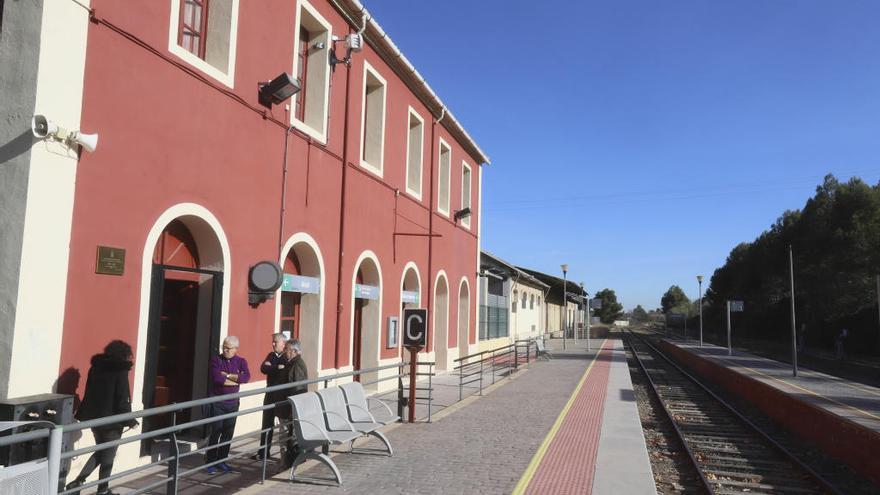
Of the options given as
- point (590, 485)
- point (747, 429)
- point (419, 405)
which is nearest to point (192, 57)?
point (590, 485)

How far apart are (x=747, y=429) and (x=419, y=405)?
6679 mm

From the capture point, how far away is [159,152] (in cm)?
684

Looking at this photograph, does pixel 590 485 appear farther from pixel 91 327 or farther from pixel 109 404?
pixel 91 327

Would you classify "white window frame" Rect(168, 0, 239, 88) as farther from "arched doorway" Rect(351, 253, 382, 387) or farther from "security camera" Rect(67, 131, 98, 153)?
"arched doorway" Rect(351, 253, 382, 387)

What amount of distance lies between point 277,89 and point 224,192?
180 centimetres

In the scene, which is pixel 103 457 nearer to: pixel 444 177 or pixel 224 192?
pixel 224 192

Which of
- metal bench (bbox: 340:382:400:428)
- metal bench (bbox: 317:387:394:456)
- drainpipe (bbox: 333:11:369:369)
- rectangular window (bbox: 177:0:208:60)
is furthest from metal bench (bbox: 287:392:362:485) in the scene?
rectangular window (bbox: 177:0:208:60)

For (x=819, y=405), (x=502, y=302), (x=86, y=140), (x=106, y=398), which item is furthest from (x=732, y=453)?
(x=502, y=302)

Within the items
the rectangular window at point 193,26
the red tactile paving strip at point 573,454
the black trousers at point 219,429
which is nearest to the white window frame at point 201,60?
the rectangular window at point 193,26

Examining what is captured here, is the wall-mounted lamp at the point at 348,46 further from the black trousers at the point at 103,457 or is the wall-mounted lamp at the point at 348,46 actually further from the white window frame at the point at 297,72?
the black trousers at the point at 103,457

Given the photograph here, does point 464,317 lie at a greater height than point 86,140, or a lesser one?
lesser

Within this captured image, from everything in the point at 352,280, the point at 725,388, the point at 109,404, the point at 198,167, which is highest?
the point at 198,167

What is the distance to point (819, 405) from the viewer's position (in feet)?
48.1

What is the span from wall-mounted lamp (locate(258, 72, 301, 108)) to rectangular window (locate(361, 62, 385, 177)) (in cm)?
429
